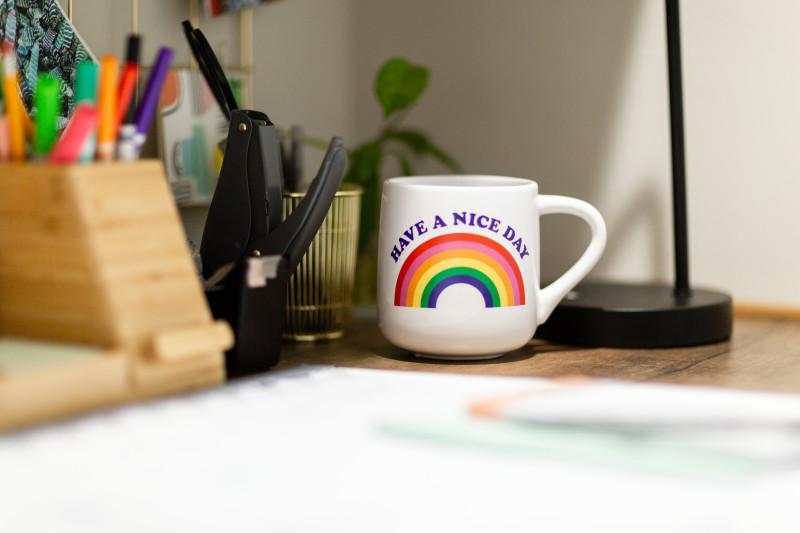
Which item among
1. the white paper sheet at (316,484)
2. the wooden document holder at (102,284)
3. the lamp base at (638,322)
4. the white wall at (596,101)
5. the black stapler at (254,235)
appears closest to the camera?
the white paper sheet at (316,484)

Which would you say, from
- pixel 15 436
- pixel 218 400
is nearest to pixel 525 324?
pixel 218 400

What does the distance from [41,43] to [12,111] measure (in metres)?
0.24

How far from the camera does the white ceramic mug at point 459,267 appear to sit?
0.71 m

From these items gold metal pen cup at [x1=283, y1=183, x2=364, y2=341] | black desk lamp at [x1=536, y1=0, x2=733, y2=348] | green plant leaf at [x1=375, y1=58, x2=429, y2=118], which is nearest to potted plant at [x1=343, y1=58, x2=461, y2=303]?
green plant leaf at [x1=375, y1=58, x2=429, y2=118]

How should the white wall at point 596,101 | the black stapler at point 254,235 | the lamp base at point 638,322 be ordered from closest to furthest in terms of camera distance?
the black stapler at point 254,235 → the lamp base at point 638,322 → the white wall at point 596,101

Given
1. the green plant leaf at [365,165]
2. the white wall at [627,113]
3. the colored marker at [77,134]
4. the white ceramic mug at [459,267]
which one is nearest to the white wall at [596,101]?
the white wall at [627,113]

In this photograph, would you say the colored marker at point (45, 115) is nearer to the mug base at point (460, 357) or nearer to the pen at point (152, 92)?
the pen at point (152, 92)

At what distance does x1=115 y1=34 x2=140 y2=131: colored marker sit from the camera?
0.56 m

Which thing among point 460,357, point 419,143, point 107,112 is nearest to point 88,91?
point 107,112

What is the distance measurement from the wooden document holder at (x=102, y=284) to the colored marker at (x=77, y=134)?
0.04 ft

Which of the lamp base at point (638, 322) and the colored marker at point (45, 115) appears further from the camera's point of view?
the lamp base at point (638, 322)

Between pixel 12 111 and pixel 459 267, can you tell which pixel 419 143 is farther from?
pixel 12 111

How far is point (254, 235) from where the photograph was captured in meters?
0.73

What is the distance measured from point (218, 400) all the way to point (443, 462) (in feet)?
0.51
